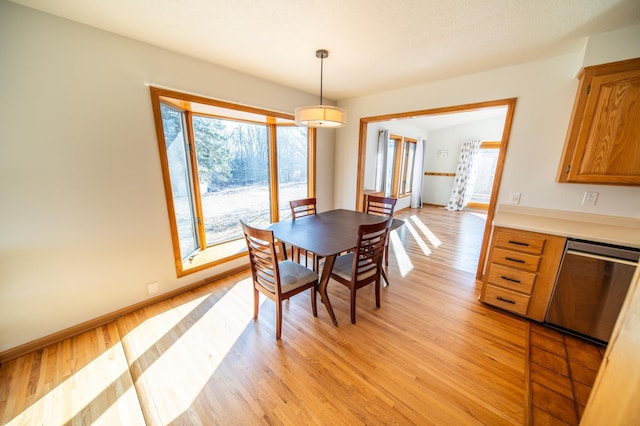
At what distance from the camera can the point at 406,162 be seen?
6.70m

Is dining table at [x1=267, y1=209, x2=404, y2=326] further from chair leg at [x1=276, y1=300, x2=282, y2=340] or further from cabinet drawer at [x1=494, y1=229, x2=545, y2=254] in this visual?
cabinet drawer at [x1=494, y1=229, x2=545, y2=254]

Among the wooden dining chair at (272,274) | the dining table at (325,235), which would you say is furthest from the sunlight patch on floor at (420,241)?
the wooden dining chair at (272,274)

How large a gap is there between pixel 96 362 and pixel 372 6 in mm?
3117

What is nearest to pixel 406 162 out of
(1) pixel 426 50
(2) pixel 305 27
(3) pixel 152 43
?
(1) pixel 426 50

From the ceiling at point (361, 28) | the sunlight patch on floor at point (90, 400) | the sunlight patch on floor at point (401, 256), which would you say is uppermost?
the ceiling at point (361, 28)

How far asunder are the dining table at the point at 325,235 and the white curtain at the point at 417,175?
495 centimetres

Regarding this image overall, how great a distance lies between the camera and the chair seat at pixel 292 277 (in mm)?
1854

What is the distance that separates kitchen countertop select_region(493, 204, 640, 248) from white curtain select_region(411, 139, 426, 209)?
Result: 4.70 meters

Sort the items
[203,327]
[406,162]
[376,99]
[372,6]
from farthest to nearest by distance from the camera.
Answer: [406,162], [376,99], [203,327], [372,6]

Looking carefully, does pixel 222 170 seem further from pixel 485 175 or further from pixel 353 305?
Result: pixel 485 175

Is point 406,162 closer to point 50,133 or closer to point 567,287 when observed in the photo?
point 567,287

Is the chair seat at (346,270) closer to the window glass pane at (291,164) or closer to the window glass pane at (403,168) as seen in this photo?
the window glass pane at (291,164)

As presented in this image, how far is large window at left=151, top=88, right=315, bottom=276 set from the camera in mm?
2500

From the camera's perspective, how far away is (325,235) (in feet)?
6.89
